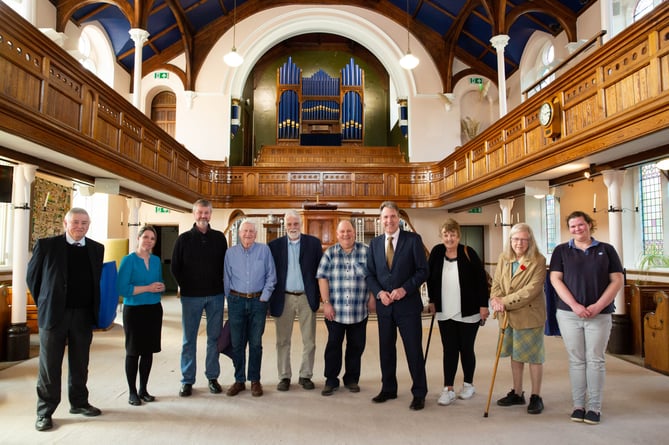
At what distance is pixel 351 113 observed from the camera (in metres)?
15.4

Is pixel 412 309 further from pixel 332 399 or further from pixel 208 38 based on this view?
pixel 208 38

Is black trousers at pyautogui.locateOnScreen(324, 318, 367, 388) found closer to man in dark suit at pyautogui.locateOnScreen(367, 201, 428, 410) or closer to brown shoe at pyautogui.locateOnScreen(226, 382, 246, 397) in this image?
man in dark suit at pyautogui.locateOnScreen(367, 201, 428, 410)

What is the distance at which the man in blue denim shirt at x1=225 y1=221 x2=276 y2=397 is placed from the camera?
3.54 meters

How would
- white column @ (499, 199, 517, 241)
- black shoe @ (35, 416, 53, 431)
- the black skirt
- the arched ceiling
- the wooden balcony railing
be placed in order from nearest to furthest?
black shoe @ (35, 416, 53, 431) → the black skirt → the wooden balcony railing → white column @ (499, 199, 517, 241) → the arched ceiling

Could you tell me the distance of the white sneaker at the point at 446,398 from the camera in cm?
326

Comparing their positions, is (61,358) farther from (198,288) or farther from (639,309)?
(639,309)

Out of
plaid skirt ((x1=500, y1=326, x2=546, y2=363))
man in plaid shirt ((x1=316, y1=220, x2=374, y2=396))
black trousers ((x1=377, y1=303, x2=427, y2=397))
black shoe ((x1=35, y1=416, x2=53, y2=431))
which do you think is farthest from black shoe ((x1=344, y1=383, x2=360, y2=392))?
black shoe ((x1=35, y1=416, x2=53, y2=431))

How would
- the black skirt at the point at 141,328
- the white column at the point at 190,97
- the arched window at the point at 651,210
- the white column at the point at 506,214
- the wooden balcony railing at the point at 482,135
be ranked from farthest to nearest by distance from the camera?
1. the white column at the point at 190,97
2. the white column at the point at 506,214
3. the arched window at the point at 651,210
4. the wooden balcony railing at the point at 482,135
5. the black skirt at the point at 141,328

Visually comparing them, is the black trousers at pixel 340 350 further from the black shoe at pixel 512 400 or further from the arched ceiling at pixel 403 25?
the arched ceiling at pixel 403 25

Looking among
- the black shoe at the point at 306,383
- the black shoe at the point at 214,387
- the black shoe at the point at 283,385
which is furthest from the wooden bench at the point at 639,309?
the black shoe at the point at 214,387

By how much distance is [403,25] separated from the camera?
43.0 feet

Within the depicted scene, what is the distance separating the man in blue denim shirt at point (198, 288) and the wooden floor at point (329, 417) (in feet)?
0.68

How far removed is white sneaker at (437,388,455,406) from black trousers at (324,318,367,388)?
724 millimetres

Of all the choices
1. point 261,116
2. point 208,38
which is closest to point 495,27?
point 208,38
